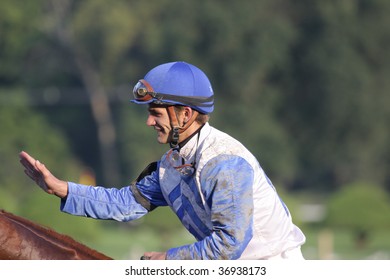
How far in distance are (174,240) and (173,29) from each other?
17.7 meters

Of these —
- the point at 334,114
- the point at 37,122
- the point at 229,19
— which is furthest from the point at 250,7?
the point at 37,122

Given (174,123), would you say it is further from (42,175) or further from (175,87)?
(42,175)

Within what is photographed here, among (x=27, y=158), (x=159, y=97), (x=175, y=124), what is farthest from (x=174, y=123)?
(x=27, y=158)

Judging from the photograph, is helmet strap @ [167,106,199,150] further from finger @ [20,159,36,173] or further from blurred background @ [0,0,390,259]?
blurred background @ [0,0,390,259]

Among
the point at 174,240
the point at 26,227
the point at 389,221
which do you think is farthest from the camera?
the point at 174,240

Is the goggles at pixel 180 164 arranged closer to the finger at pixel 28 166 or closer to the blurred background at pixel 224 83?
the finger at pixel 28 166

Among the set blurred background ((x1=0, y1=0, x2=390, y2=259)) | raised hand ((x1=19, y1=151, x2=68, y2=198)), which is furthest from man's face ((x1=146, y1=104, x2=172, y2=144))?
blurred background ((x1=0, y1=0, x2=390, y2=259))

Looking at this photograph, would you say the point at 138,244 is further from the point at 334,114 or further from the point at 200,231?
the point at 200,231

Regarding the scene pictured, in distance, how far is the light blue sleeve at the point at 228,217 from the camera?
4.31 metres

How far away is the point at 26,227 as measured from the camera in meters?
4.49

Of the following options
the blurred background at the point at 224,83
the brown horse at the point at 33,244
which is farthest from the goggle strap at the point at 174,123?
the blurred background at the point at 224,83

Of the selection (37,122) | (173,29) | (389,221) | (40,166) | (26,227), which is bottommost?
(26,227)

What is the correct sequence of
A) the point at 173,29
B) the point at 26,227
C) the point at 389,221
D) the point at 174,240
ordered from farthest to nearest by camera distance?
the point at 173,29 → the point at 174,240 → the point at 389,221 → the point at 26,227

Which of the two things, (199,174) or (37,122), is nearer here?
(199,174)
